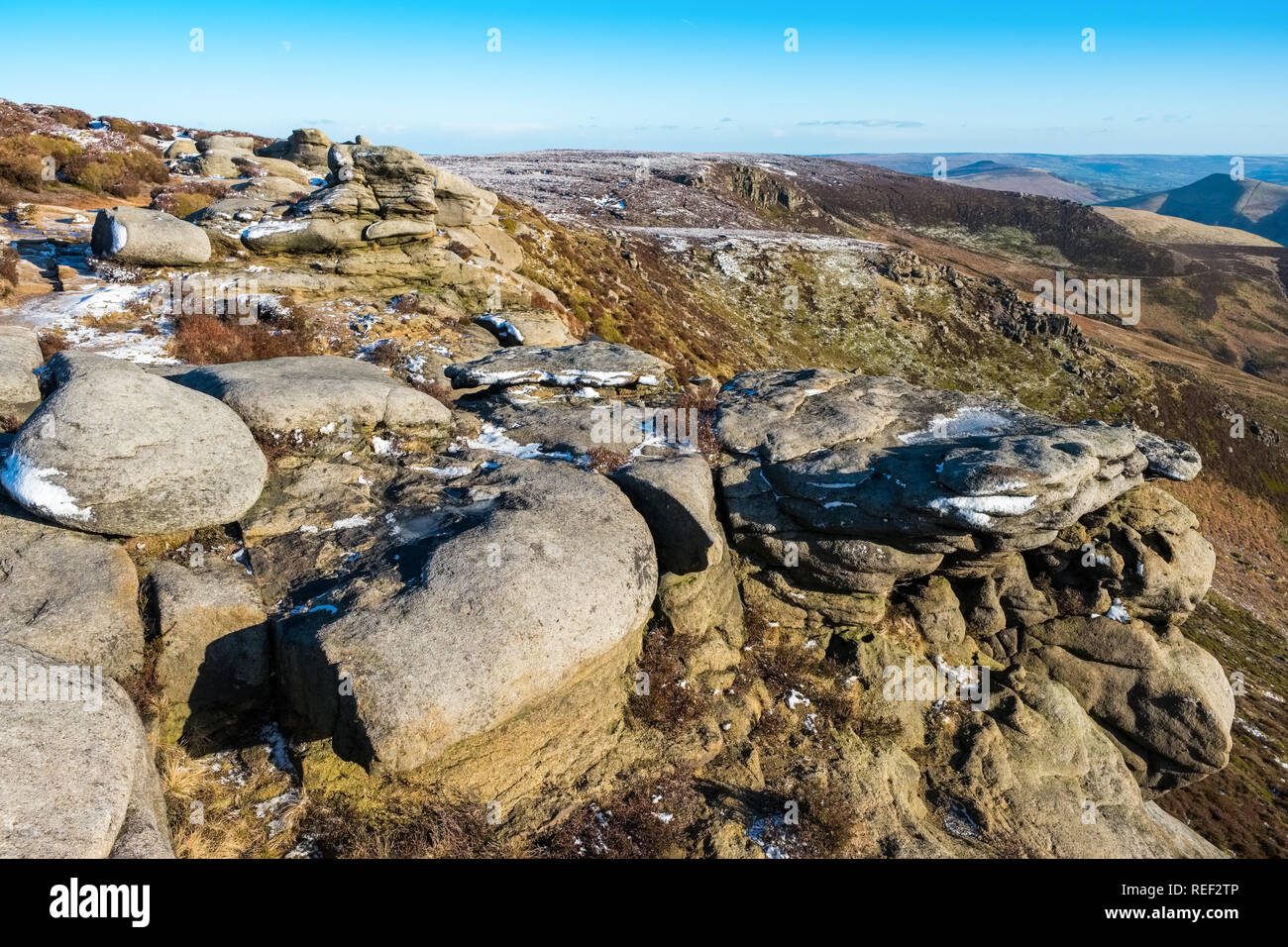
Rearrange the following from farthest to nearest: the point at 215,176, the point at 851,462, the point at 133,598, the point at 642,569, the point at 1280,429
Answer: the point at 1280,429 < the point at 215,176 < the point at 851,462 < the point at 642,569 < the point at 133,598

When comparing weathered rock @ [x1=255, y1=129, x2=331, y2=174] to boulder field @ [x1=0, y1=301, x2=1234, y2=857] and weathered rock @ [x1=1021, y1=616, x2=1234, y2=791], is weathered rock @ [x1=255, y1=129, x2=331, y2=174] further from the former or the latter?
weathered rock @ [x1=1021, y1=616, x2=1234, y2=791]

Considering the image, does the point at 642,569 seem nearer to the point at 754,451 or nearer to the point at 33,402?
the point at 754,451

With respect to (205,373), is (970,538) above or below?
below

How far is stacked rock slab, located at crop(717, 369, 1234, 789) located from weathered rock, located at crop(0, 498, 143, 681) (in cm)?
1153

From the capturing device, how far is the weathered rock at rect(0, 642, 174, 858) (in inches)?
255

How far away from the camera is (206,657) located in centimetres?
960

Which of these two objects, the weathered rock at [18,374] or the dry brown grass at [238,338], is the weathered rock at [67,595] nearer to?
the weathered rock at [18,374]

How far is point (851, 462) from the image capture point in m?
14.2

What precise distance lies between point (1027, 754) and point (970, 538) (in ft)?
16.9

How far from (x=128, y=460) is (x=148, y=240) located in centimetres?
1714

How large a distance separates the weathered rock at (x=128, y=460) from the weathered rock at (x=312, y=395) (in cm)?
149

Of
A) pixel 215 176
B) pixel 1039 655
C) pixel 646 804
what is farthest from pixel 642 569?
pixel 215 176

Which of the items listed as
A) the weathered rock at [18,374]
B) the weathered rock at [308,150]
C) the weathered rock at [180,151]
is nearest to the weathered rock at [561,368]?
the weathered rock at [18,374]

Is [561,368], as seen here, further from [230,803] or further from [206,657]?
[230,803]
